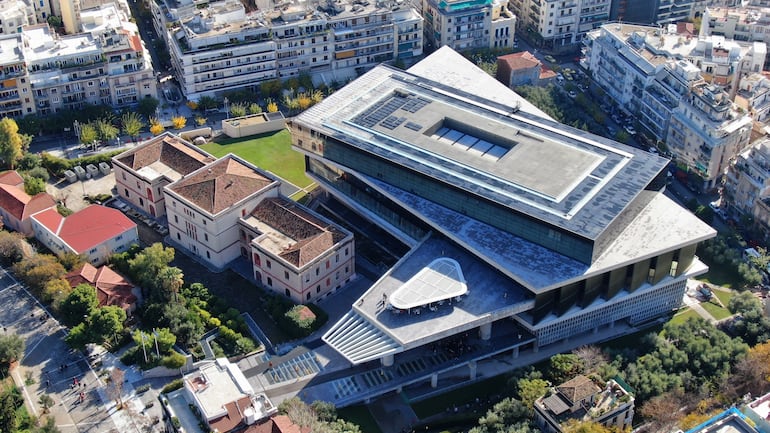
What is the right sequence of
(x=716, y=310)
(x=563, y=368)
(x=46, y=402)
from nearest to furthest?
(x=46, y=402)
(x=563, y=368)
(x=716, y=310)

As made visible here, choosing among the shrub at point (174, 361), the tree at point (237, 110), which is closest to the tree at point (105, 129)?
the tree at point (237, 110)

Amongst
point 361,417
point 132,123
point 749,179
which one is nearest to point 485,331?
point 361,417

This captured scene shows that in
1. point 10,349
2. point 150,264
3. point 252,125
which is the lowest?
point 10,349

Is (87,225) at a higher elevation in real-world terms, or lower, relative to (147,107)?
lower

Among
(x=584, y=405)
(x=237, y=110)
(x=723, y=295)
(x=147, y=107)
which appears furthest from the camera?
(x=237, y=110)

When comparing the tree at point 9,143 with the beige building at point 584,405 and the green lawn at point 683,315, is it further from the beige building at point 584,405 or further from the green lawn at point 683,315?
the green lawn at point 683,315

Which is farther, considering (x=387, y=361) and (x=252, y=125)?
(x=252, y=125)

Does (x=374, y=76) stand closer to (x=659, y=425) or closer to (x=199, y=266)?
(x=199, y=266)

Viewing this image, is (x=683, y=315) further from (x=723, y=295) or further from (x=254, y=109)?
(x=254, y=109)
